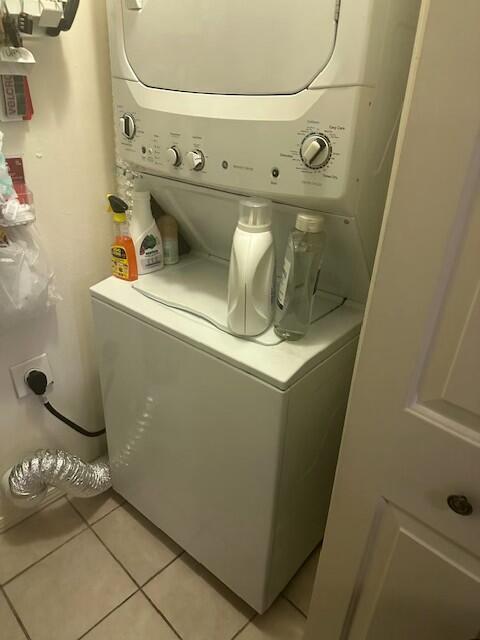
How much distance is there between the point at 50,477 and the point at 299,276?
1026 mm

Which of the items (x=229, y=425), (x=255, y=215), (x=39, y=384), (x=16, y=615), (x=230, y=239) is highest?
(x=255, y=215)

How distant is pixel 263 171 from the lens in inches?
35.6

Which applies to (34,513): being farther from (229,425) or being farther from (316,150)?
(316,150)

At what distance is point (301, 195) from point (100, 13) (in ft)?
2.44

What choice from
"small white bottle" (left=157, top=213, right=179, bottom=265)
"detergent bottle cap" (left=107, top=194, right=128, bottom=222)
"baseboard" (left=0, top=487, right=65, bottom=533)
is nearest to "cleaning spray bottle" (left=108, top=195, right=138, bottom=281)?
"detergent bottle cap" (left=107, top=194, right=128, bottom=222)

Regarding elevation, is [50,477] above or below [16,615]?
above

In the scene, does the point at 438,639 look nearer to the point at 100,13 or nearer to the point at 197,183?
the point at 197,183

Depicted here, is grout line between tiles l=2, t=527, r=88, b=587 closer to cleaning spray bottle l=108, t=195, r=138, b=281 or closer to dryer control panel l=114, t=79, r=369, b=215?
cleaning spray bottle l=108, t=195, r=138, b=281

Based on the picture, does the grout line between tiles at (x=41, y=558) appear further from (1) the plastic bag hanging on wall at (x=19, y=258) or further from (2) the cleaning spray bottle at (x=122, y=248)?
(2) the cleaning spray bottle at (x=122, y=248)

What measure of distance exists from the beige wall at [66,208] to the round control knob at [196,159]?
1.33 ft

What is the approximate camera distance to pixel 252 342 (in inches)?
39.0

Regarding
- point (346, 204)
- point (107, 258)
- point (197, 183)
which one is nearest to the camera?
point (346, 204)

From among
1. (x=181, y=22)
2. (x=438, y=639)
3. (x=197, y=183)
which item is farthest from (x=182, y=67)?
(x=438, y=639)

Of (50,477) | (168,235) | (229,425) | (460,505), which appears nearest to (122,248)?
(168,235)
